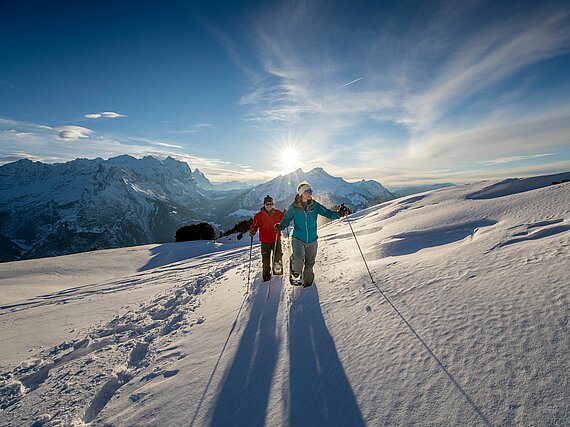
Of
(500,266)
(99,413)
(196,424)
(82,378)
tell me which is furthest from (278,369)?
(500,266)

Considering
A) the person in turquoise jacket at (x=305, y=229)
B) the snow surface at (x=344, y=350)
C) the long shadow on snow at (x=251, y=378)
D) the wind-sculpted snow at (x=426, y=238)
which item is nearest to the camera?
the snow surface at (x=344, y=350)

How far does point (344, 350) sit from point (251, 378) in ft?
3.96

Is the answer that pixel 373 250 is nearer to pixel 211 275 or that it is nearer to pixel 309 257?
pixel 309 257

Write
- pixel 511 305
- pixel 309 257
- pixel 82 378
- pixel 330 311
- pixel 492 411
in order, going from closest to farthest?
pixel 492 411 → pixel 511 305 → pixel 82 378 → pixel 330 311 → pixel 309 257

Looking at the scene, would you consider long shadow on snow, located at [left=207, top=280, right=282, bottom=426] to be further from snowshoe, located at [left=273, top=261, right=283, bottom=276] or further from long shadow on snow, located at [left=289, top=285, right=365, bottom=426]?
snowshoe, located at [left=273, top=261, right=283, bottom=276]

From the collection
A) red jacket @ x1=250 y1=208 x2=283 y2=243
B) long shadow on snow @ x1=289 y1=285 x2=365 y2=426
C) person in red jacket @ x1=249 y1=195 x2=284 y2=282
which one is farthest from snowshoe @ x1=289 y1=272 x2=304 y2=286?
long shadow on snow @ x1=289 y1=285 x2=365 y2=426

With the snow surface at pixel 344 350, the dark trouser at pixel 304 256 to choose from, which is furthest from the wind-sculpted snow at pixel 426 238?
the dark trouser at pixel 304 256

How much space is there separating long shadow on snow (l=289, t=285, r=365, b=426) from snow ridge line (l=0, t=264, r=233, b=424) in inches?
68.8

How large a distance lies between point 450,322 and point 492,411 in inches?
45.7

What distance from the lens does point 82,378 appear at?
375 centimetres

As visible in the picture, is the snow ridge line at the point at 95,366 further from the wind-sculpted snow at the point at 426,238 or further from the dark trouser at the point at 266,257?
the wind-sculpted snow at the point at 426,238

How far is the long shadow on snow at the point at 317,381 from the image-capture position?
2.49 m

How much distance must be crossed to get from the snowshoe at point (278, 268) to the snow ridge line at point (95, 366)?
266 cm

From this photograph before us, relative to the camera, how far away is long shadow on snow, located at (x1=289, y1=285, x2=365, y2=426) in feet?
8.18
